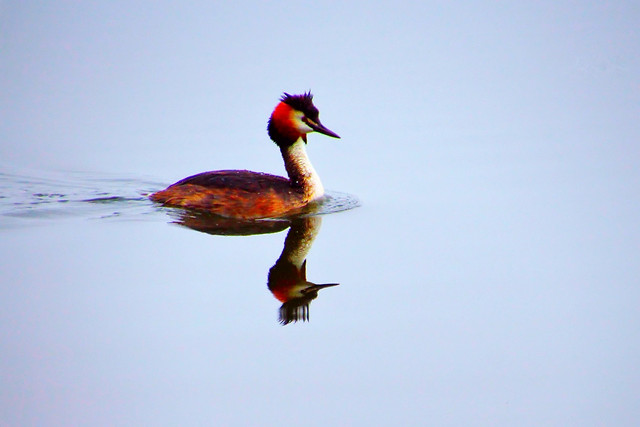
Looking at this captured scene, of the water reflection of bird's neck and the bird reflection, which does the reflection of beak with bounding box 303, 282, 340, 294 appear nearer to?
the bird reflection

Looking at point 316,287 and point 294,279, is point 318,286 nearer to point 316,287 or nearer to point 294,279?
point 316,287

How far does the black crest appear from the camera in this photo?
378 inches

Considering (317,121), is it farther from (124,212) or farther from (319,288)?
(319,288)

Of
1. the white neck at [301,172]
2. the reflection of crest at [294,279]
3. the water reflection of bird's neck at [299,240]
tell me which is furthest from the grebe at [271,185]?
the reflection of crest at [294,279]

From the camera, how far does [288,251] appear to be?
26.0 feet

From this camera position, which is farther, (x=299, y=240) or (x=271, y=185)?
(x=271, y=185)

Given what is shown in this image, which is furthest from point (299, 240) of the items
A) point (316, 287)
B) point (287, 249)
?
point (316, 287)

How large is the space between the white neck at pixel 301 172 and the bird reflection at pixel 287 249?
466 mm

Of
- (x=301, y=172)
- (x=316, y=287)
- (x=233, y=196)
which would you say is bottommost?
(x=316, y=287)

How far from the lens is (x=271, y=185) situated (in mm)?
9344

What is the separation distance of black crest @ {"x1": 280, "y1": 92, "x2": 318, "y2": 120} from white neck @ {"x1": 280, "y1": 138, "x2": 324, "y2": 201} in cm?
32

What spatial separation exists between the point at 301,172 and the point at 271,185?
49 centimetres

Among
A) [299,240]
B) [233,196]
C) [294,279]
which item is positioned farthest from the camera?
[233,196]

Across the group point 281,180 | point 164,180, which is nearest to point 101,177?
point 164,180
